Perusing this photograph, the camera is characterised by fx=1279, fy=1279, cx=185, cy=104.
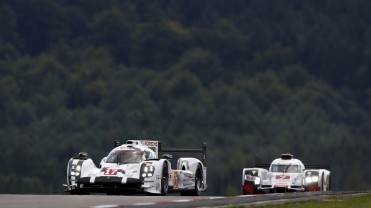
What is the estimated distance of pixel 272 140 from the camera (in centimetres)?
17838

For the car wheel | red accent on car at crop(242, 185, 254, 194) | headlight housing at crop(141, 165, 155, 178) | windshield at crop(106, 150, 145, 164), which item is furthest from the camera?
red accent on car at crop(242, 185, 254, 194)

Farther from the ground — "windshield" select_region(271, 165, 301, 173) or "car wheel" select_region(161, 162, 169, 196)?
"windshield" select_region(271, 165, 301, 173)

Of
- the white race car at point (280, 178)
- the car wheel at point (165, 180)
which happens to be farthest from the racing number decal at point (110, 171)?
the white race car at point (280, 178)

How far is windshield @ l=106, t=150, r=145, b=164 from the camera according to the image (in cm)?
4306

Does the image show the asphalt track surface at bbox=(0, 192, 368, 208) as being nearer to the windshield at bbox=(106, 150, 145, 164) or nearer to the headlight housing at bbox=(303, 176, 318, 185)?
the windshield at bbox=(106, 150, 145, 164)

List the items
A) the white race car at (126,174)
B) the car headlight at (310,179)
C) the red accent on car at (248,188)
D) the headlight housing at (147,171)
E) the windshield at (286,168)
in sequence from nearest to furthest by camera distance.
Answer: the white race car at (126,174) → the headlight housing at (147,171) → the car headlight at (310,179) → the red accent on car at (248,188) → the windshield at (286,168)

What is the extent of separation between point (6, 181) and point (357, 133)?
47.5 metres

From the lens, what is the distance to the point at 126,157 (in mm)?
43188

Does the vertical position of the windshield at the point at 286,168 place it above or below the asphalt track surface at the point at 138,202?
above

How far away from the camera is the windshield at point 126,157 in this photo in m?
43.1

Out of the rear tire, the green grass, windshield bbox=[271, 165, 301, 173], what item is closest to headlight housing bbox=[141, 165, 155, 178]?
the rear tire

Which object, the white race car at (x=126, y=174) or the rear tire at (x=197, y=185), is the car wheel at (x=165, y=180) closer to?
the white race car at (x=126, y=174)

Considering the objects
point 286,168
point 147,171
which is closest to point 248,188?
point 286,168

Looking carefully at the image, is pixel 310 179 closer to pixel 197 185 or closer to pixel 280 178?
pixel 280 178
